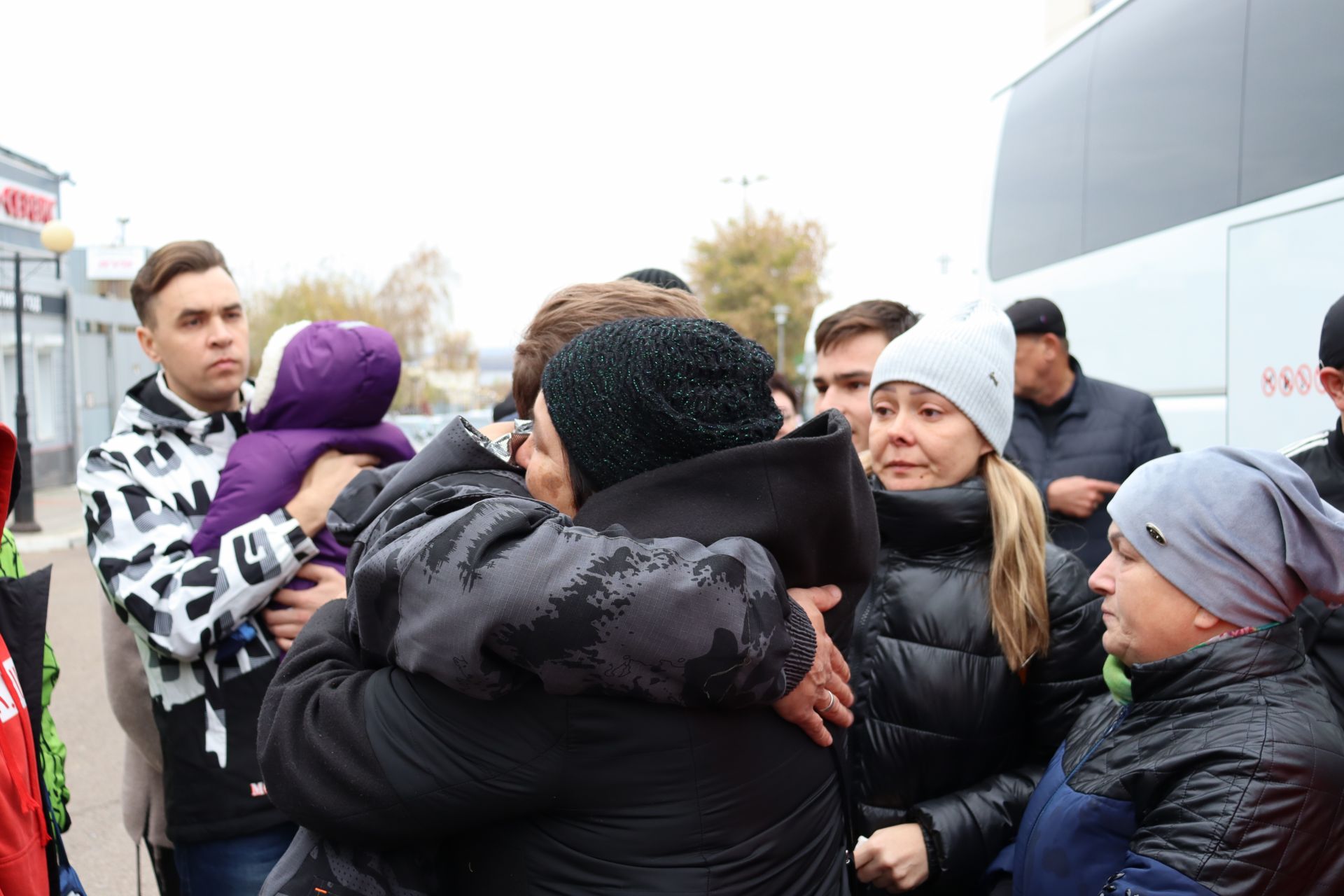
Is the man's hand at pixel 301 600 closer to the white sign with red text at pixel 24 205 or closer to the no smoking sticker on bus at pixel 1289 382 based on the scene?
the no smoking sticker on bus at pixel 1289 382

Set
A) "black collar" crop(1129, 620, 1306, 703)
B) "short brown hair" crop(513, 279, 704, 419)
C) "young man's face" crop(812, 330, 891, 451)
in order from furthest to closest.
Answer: "young man's face" crop(812, 330, 891, 451), "black collar" crop(1129, 620, 1306, 703), "short brown hair" crop(513, 279, 704, 419)

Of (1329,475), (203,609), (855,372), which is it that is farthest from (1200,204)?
(203,609)

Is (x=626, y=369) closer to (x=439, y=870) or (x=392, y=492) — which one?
(x=392, y=492)

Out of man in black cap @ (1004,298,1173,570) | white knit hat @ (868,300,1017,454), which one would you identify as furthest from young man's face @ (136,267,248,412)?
man in black cap @ (1004,298,1173,570)

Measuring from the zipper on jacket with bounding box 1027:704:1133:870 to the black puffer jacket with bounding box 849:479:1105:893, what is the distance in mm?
281

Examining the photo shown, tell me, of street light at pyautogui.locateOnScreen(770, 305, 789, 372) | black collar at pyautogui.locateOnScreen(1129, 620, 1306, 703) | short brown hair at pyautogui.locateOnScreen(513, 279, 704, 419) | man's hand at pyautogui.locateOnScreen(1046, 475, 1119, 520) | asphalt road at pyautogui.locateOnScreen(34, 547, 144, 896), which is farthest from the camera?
street light at pyautogui.locateOnScreen(770, 305, 789, 372)

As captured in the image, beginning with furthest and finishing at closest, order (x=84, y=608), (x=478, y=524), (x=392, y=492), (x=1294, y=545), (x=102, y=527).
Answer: (x=84, y=608) < (x=102, y=527) < (x=1294, y=545) < (x=392, y=492) < (x=478, y=524)

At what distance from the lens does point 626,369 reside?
1215 millimetres

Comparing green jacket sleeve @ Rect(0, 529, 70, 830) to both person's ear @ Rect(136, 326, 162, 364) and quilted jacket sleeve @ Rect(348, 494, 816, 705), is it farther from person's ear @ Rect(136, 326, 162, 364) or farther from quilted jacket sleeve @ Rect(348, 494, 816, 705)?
quilted jacket sleeve @ Rect(348, 494, 816, 705)

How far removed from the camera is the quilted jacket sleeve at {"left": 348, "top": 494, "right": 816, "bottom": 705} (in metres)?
1.10

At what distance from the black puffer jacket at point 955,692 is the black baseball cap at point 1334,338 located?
0.90 m

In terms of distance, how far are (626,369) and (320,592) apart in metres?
1.65

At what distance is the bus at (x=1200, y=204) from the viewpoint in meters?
4.12

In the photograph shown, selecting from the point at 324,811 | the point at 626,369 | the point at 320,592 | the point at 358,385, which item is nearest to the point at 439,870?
the point at 324,811
